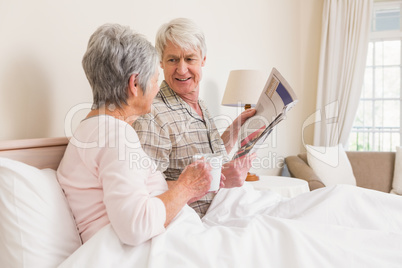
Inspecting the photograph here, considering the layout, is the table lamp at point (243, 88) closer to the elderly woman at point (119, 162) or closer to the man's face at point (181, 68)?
the man's face at point (181, 68)

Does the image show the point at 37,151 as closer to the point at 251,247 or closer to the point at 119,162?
the point at 119,162

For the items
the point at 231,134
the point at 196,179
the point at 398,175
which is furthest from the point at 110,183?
the point at 398,175

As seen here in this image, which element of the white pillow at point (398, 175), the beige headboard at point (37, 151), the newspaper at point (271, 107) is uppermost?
the newspaper at point (271, 107)

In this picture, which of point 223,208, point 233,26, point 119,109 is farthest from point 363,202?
point 233,26

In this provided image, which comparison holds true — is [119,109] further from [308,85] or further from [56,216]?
[308,85]

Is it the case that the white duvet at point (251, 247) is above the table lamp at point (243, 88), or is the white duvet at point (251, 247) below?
below

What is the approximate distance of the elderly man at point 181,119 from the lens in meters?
1.65

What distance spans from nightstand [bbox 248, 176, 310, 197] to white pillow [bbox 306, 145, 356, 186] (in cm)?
83

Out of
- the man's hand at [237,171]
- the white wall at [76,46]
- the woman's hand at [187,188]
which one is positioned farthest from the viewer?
the man's hand at [237,171]

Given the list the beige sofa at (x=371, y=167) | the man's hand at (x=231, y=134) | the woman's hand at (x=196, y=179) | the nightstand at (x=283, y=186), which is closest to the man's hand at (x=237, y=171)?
the woman's hand at (x=196, y=179)

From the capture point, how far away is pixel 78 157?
1183mm

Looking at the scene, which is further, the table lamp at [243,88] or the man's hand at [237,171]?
the table lamp at [243,88]

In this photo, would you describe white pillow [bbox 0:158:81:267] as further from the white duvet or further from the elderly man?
the elderly man

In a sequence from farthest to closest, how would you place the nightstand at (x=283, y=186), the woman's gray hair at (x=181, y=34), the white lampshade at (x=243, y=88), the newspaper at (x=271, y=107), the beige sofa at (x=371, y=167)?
the beige sofa at (x=371, y=167)
the white lampshade at (x=243, y=88)
the nightstand at (x=283, y=186)
the woman's gray hair at (x=181, y=34)
the newspaper at (x=271, y=107)
